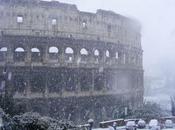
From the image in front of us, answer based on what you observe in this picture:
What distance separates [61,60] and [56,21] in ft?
8.44

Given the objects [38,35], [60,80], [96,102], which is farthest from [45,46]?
[96,102]

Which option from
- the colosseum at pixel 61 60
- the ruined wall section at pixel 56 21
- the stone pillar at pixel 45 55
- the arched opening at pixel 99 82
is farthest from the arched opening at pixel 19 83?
the arched opening at pixel 99 82

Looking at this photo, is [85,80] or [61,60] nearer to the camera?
[61,60]

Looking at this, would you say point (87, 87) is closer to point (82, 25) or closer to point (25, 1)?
point (82, 25)

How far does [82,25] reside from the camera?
21547mm

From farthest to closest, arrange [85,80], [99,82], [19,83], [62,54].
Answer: [99,82] → [85,80] → [62,54] → [19,83]

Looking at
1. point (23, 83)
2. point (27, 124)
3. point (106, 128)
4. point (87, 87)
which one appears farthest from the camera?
point (87, 87)

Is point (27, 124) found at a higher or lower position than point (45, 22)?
lower

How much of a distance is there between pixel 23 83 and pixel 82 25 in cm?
568

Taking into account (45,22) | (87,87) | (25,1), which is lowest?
(87,87)

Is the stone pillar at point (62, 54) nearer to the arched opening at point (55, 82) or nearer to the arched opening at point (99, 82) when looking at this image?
the arched opening at point (55, 82)

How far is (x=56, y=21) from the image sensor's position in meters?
20.7

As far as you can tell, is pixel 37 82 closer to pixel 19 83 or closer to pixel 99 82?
pixel 19 83

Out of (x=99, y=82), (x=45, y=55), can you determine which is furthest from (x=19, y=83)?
(x=99, y=82)
